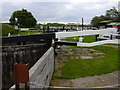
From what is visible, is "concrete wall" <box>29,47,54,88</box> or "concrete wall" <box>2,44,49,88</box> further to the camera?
"concrete wall" <box>2,44,49,88</box>

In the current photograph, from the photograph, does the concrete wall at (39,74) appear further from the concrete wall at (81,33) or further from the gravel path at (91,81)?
the concrete wall at (81,33)

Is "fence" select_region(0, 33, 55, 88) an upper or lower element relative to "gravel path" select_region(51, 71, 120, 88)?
upper

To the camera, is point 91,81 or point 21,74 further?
point 91,81

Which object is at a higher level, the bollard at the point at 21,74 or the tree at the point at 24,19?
the tree at the point at 24,19

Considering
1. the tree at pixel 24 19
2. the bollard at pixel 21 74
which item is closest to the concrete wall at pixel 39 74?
the bollard at pixel 21 74

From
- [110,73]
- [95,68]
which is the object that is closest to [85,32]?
[95,68]

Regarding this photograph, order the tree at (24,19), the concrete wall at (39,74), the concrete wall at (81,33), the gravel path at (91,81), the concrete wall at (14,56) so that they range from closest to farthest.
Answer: the concrete wall at (39,74) < the gravel path at (91,81) < the concrete wall at (14,56) < the concrete wall at (81,33) < the tree at (24,19)

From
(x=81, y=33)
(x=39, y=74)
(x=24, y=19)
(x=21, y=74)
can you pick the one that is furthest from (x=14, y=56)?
(x=24, y=19)

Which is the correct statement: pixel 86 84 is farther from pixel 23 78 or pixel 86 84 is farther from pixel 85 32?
pixel 85 32

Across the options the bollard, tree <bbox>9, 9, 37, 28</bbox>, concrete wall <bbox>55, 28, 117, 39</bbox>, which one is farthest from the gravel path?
tree <bbox>9, 9, 37, 28</bbox>

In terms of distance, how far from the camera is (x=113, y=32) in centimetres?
1495

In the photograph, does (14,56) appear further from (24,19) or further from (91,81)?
(24,19)

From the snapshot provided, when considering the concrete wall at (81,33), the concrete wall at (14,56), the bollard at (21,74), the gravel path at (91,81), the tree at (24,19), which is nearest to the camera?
the bollard at (21,74)

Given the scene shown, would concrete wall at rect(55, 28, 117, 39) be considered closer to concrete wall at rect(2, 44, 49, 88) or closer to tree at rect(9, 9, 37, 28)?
concrete wall at rect(2, 44, 49, 88)
